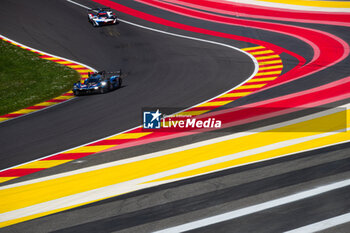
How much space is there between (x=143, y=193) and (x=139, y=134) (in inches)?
171

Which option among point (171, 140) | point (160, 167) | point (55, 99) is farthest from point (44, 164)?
point (55, 99)

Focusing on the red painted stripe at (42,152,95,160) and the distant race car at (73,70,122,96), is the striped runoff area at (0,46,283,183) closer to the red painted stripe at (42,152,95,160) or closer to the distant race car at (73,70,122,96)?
the red painted stripe at (42,152,95,160)

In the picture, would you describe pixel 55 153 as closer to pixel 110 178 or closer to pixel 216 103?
pixel 110 178

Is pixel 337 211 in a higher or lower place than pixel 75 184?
higher

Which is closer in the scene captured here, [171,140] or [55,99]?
[171,140]

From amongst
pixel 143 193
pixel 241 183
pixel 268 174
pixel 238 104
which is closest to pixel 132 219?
pixel 143 193

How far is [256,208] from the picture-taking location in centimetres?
777

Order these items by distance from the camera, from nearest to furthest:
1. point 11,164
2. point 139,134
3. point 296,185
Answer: point 296,185 → point 11,164 → point 139,134

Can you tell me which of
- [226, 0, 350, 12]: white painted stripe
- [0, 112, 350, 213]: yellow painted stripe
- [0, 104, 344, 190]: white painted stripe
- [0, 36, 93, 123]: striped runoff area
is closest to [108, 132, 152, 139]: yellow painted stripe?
[0, 104, 344, 190]: white painted stripe

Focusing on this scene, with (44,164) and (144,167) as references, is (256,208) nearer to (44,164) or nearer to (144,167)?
(144,167)

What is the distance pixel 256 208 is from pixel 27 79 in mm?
17105

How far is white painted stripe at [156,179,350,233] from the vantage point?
7363 millimetres

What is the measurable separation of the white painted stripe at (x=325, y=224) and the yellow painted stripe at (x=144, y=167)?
393cm

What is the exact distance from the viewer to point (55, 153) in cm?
1212
